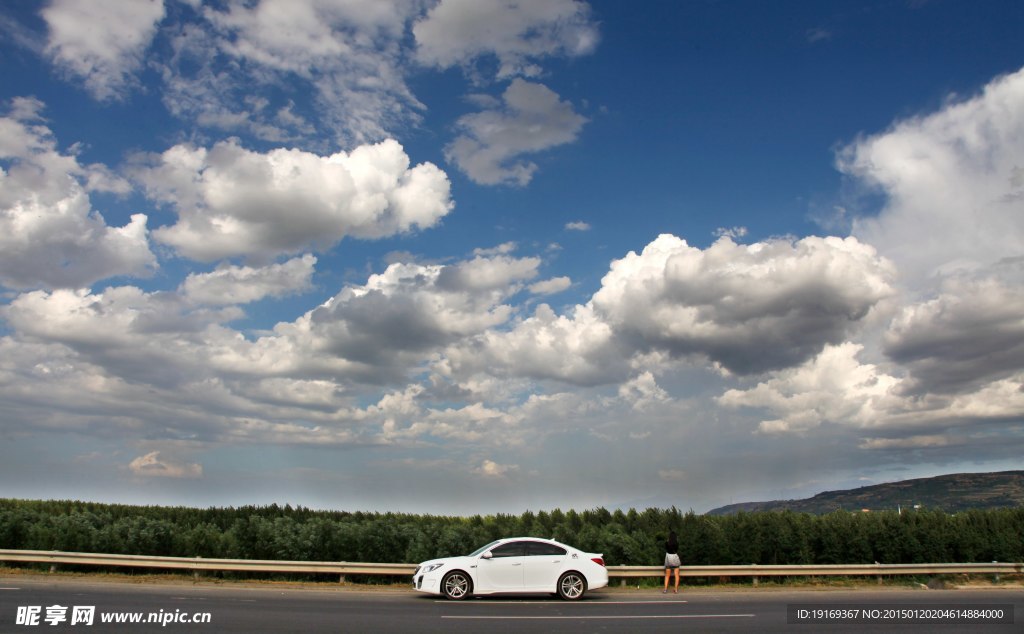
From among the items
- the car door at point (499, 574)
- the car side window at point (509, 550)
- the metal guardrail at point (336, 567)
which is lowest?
the metal guardrail at point (336, 567)

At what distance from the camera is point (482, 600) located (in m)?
18.8

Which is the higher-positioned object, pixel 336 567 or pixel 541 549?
pixel 541 549

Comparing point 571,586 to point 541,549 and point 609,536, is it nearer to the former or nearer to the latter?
point 541,549

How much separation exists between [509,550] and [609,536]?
9.69 m

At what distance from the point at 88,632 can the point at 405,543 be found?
1580 cm

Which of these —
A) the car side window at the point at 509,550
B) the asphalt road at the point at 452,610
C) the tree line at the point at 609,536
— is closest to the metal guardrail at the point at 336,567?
the asphalt road at the point at 452,610

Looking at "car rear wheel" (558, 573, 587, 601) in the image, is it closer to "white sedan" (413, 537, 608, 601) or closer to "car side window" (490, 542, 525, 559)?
"white sedan" (413, 537, 608, 601)

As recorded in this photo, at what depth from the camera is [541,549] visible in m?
18.8

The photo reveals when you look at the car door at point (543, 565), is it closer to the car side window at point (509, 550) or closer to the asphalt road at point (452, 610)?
the car side window at point (509, 550)

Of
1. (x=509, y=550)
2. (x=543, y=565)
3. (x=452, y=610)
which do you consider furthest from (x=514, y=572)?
(x=452, y=610)

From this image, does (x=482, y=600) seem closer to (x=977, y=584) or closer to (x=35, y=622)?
(x=35, y=622)

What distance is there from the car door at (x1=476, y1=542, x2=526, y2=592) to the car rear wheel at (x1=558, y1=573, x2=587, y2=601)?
1.18m

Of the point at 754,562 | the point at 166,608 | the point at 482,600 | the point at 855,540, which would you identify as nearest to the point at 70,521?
the point at 166,608

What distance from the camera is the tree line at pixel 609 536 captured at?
88.4 ft
